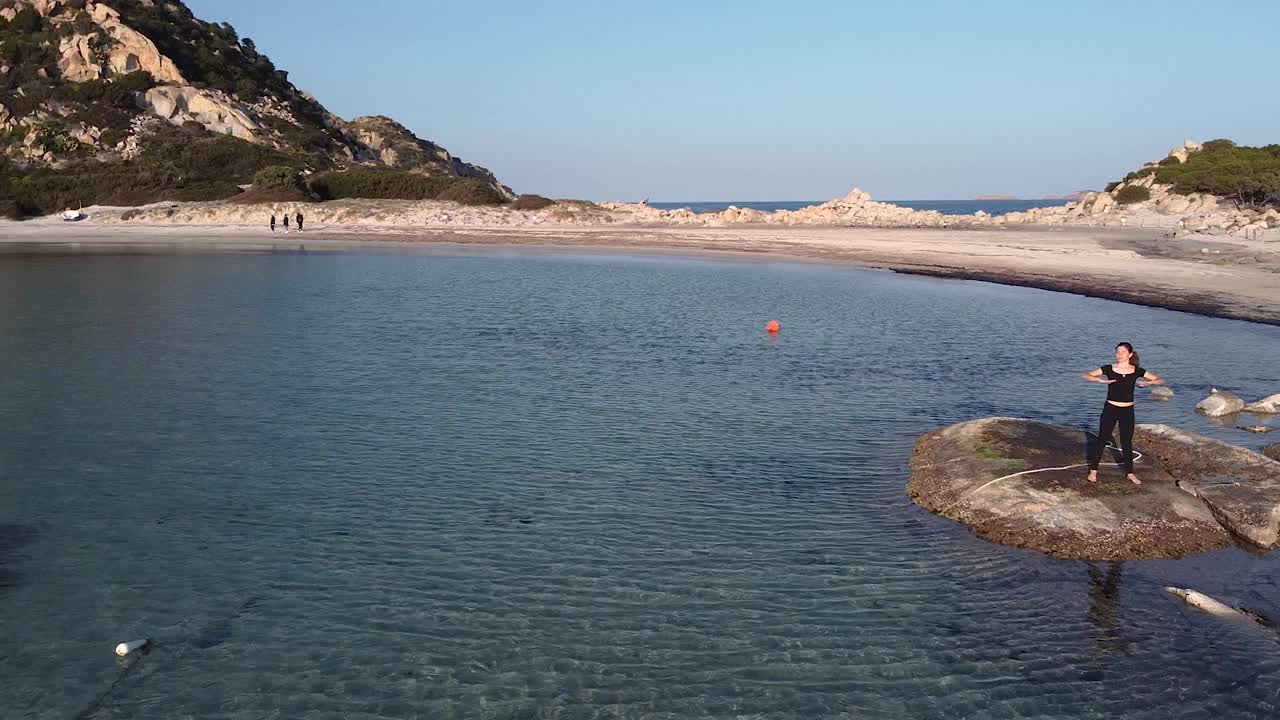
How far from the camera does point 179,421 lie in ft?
53.6

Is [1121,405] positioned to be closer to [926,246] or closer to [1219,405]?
[1219,405]

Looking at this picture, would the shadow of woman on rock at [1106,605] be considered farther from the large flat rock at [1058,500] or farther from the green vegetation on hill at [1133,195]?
the green vegetation on hill at [1133,195]

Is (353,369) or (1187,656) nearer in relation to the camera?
(1187,656)

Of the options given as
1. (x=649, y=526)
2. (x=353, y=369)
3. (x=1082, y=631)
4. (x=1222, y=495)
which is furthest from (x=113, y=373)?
(x=1222, y=495)

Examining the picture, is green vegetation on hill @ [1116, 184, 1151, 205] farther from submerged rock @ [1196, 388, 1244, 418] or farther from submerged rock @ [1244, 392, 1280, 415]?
submerged rock @ [1196, 388, 1244, 418]

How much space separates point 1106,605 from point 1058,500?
2242 millimetres

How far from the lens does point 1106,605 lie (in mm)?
10000

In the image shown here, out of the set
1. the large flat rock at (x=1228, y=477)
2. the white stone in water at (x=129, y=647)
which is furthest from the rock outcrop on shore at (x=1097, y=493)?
the white stone in water at (x=129, y=647)

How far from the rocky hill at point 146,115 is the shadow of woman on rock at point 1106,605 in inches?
2814

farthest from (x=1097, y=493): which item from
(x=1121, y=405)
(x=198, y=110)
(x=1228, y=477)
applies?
(x=198, y=110)

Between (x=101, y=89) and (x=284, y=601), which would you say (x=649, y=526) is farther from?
(x=101, y=89)

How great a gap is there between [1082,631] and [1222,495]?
436 cm

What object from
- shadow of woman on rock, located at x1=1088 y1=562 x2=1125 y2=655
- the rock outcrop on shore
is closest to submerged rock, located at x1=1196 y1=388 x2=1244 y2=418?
the rock outcrop on shore

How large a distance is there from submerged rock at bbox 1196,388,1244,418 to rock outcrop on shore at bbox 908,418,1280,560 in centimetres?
353
